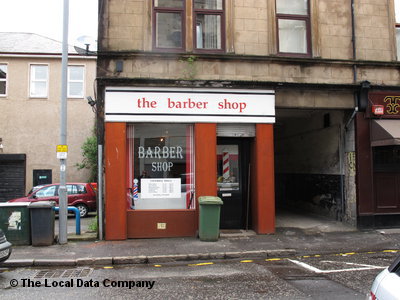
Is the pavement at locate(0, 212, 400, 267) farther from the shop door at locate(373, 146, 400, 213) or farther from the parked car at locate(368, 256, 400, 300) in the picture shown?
the parked car at locate(368, 256, 400, 300)

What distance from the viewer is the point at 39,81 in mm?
21766

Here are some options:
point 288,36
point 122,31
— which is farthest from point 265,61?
point 122,31

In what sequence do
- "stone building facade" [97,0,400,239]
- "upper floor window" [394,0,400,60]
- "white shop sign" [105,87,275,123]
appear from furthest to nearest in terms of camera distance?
"upper floor window" [394,0,400,60] < "stone building facade" [97,0,400,239] < "white shop sign" [105,87,275,123]

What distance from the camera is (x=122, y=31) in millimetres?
9766

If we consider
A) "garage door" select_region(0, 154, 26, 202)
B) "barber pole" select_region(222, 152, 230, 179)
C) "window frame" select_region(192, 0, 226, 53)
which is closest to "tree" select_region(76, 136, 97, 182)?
"garage door" select_region(0, 154, 26, 202)

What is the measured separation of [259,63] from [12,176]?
686 inches

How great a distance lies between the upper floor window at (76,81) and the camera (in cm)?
2198

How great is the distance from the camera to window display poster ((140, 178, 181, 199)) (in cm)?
981

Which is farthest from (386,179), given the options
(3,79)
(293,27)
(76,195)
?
(3,79)

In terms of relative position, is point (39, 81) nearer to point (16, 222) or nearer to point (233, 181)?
point (16, 222)

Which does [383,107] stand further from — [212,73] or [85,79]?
[85,79]

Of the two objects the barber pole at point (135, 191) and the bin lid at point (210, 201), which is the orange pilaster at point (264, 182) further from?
the barber pole at point (135, 191)

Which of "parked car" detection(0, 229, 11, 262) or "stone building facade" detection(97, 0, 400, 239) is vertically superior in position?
"stone building facade" detection(97, 0, 400, 239)

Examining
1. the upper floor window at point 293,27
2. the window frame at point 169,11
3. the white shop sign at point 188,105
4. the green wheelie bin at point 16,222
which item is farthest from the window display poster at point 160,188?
the upper floor window at point 293,27
